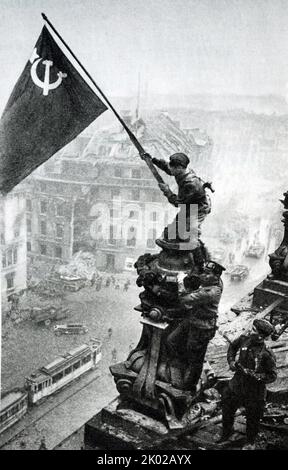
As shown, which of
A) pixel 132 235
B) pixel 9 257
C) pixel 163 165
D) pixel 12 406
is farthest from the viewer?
pixel 132 235

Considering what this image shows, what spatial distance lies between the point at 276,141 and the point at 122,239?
16472 millimetres

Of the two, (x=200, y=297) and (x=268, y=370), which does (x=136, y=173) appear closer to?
(x=200, y=297)

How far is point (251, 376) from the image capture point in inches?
224

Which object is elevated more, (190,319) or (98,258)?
(190,319)

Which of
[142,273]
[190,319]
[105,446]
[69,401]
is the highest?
[142,273]

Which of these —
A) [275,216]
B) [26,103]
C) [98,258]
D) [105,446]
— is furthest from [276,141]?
[105,446]

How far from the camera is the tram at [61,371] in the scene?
2334 cm

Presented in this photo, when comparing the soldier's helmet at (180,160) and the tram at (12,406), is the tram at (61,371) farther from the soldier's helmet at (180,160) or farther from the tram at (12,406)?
the soldier's helmet at (180,160)

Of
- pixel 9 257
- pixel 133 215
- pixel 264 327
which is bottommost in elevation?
pixel 9 257

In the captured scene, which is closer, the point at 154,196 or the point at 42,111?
the point at 42,111

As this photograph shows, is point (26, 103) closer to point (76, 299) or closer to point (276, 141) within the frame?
point (76, 299)

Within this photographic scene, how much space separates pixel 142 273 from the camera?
19.8ft

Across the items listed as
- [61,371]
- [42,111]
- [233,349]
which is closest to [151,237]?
[61,371]

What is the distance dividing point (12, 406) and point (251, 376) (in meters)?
19.2
